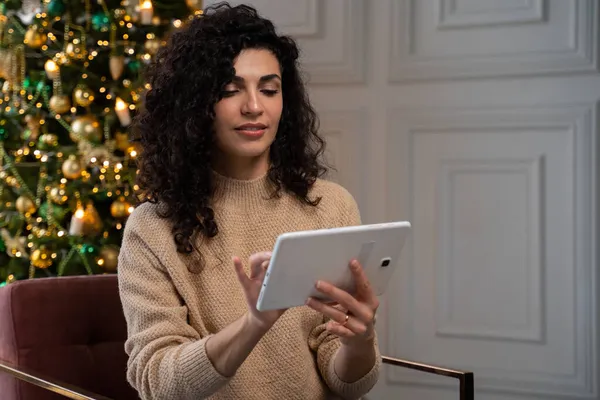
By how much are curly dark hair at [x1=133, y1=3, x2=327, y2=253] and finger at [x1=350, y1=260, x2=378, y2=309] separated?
39 centimetres

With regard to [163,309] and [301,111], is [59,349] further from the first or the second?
[301,111]

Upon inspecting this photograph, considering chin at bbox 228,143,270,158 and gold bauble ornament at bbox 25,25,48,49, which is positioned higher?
gold bauble ornament at bbox 25,25,48,49

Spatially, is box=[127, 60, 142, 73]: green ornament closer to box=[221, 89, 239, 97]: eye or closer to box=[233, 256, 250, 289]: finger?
box=[221, 89, 239, 97]: eye

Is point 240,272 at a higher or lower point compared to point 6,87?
lower

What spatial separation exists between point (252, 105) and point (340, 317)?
0.44 m

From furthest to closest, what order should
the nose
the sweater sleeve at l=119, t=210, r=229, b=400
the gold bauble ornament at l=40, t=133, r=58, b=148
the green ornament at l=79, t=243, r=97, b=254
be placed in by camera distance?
the gold bauble ornament at l=40, t=133, r=58, b=148 < the green ornament at l=79, t=243, r=97, b=254 < the nose < the sweater sleeve at l=119, t=210, r=229, b=400

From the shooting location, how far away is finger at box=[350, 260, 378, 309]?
4.61 feet

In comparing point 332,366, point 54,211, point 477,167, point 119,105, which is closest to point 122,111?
point 119,105

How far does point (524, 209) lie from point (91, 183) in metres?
1.57

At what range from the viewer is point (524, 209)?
2.72 m

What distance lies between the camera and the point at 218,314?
1.71 m

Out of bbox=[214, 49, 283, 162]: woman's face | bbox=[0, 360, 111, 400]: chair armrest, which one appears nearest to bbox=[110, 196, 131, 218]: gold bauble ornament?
bbox=[0, 360, 111, 400]: chair armrest

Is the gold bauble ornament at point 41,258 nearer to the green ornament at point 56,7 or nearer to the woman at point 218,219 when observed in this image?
the green ornament at point 56,7

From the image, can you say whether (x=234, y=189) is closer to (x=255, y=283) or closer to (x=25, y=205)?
(x=255, y=283)
